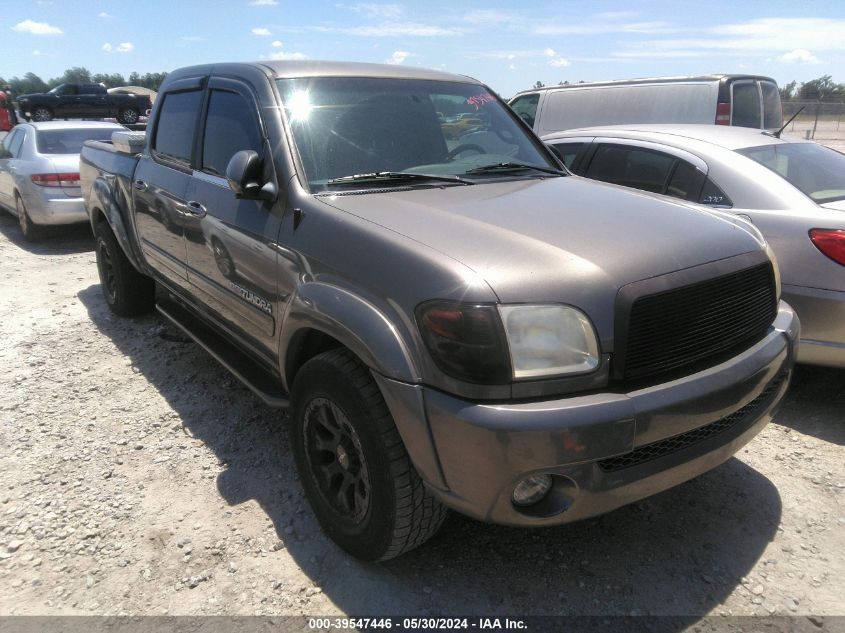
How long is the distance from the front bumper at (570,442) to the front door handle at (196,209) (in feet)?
6.03

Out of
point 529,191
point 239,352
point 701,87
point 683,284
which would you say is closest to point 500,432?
point 683,284

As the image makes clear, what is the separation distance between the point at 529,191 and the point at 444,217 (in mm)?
675

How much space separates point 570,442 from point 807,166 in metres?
3.44

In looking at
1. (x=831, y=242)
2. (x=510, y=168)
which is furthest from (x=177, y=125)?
(x=831, y=242)

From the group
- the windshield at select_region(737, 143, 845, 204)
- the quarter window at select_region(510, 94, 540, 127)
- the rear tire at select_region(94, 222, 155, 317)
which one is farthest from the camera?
the quarter window at select_region(510, 94, 540, 127)

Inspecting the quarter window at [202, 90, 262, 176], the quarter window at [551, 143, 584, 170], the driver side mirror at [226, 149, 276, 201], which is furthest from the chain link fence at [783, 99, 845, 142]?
the driver side mirror at [226, 149, 276, 201]

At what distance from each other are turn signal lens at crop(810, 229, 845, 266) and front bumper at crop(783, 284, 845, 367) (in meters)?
0.20

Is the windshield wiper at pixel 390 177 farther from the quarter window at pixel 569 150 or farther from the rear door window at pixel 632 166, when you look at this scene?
the quarter window at pixel 569 150

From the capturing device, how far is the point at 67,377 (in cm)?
448

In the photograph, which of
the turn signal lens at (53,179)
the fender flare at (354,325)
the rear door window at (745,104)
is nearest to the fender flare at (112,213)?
the fender flare at (354,325)

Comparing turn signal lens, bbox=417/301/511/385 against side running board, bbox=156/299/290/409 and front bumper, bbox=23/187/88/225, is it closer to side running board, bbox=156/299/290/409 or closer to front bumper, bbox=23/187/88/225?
side running board, bbox=156/299/290/409

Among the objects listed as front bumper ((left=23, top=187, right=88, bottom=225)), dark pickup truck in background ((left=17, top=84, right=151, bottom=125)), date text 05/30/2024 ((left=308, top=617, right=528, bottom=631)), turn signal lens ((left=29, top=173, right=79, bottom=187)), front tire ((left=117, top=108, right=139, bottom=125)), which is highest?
dark pickup truck in background ((left=17, top=84, right=151, bottom=125))

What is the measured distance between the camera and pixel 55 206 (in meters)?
8.22

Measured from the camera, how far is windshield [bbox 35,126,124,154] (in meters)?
8.69
